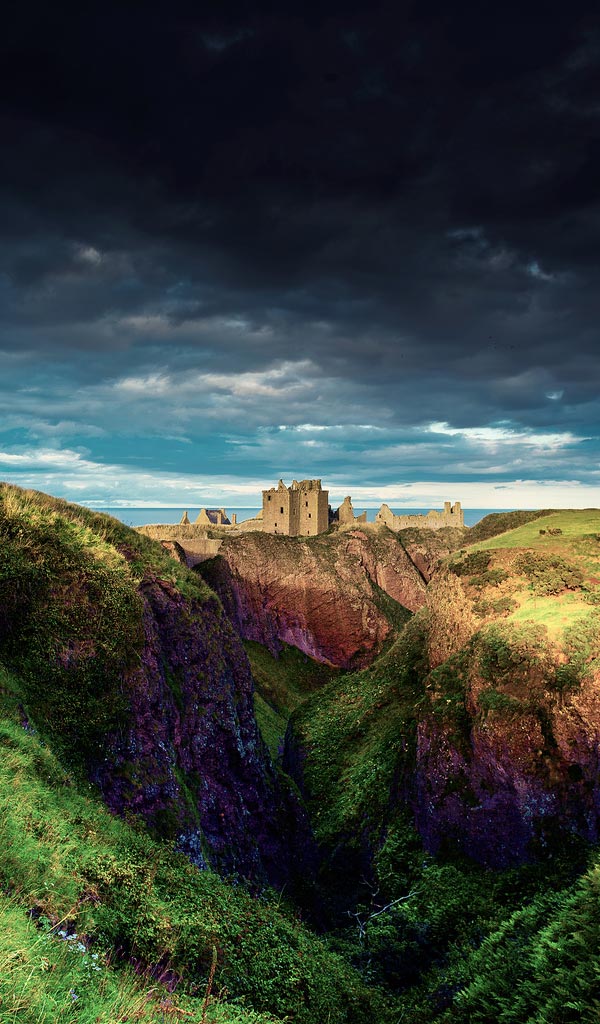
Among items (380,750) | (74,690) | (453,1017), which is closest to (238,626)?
(380,750)

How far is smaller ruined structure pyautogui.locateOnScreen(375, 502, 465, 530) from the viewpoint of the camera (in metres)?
102

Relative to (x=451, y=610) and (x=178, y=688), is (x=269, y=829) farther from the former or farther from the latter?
(x=451, y=610)

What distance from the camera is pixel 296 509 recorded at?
91.4 meters

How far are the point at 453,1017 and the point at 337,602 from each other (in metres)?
53.2

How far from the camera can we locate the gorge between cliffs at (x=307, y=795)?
9.43 metres

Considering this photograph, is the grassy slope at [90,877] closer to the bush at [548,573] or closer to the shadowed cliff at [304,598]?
the bush at [548,573]

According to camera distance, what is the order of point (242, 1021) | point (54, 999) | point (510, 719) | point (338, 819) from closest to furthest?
point (54, 999) → point (242, 1021) → point (510, 719) → point (338, 819)

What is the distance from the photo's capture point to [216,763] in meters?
20.0

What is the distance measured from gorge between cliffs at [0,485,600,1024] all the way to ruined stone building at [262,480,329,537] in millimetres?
54955

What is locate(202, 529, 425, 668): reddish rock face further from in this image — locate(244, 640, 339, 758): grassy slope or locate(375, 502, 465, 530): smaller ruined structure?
locate(375, 502, 465, 530): smaller ruined structure

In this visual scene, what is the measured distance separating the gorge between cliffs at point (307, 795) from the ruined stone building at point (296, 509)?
54955 millimetres

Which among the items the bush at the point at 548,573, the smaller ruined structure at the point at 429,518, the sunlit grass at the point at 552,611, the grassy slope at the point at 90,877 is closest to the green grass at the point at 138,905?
the grassy slope at the point at 90,877

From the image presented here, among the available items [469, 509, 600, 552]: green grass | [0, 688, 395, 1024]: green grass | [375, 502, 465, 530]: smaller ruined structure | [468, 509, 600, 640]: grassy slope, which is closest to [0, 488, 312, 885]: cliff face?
[0, 688, 395, 1024]: green grass

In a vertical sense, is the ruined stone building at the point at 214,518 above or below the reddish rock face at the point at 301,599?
above
